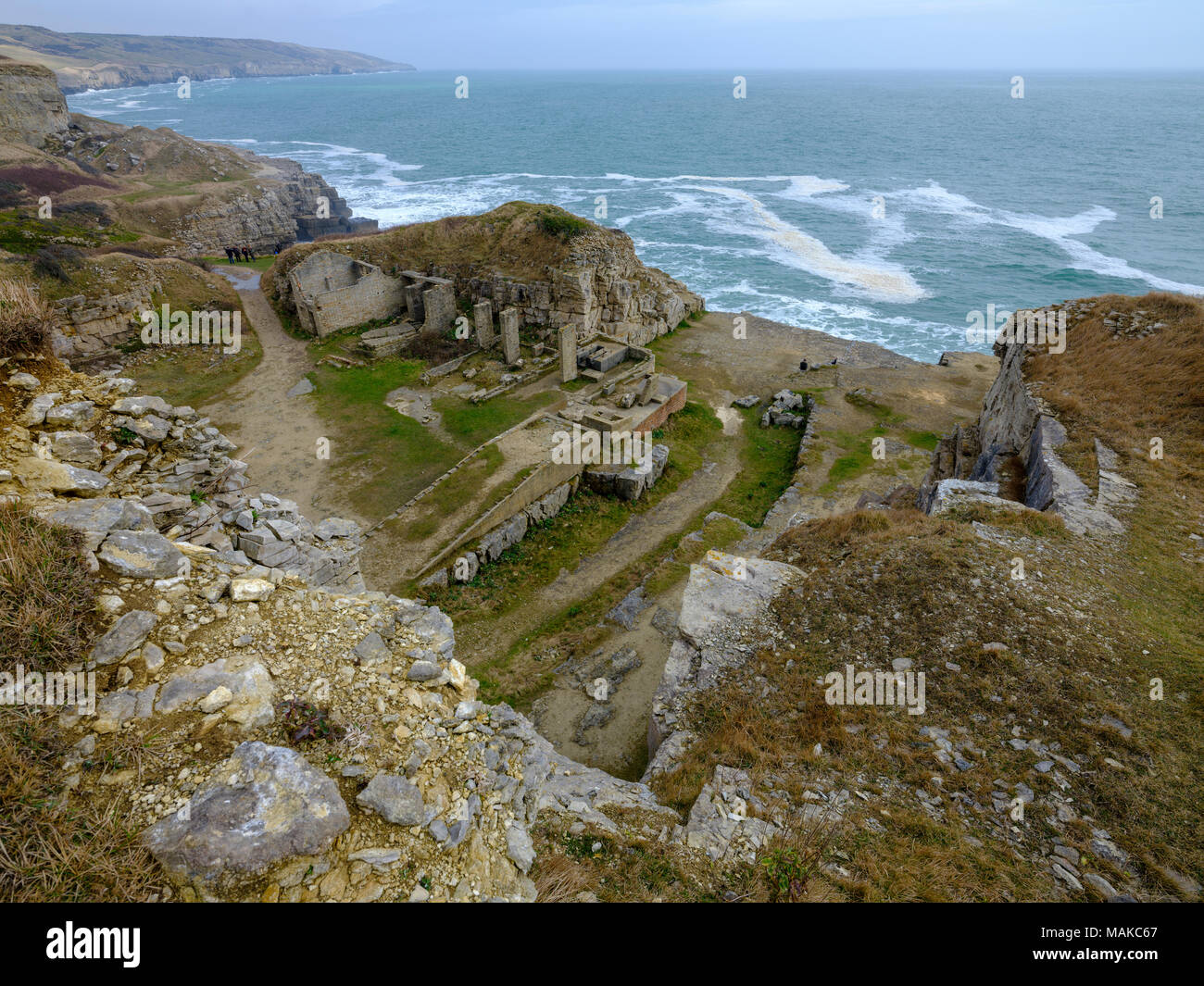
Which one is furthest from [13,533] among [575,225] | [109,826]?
[575,225]

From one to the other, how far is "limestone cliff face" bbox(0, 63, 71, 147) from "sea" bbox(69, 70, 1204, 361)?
104 ft

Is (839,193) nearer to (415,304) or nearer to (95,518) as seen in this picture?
(415,304)

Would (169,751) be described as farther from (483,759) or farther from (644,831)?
(644,831)

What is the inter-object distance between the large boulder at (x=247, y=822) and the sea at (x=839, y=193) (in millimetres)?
50127

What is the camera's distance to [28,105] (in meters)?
59.4

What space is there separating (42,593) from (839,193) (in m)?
106

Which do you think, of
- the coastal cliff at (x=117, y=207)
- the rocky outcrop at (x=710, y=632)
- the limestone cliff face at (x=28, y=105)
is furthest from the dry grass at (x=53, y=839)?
the limestone cliff face at (x=28, y=105)

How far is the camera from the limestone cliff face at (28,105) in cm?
5728

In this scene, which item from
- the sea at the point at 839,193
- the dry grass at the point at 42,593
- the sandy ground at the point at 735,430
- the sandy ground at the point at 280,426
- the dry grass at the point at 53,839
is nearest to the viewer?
the dry grass at the point at 53,839

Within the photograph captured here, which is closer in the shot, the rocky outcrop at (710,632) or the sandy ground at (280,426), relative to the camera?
the rocky outcrop at (710,632)

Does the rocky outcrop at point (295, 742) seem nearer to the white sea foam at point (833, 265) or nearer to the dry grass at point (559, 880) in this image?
the dry grass at point (559, 880)

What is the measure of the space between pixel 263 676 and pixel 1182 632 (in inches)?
583

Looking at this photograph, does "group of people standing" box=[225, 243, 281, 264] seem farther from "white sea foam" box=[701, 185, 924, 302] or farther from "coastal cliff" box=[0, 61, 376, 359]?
"white sea foam" box=[701, 185, 924, 302]

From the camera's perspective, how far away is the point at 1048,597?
1131 cm
